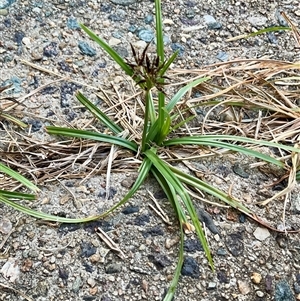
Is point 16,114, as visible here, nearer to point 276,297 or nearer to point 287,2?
point 276,297

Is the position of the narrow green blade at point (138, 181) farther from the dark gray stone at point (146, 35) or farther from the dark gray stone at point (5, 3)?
the dark gray stone at point (5, 3)

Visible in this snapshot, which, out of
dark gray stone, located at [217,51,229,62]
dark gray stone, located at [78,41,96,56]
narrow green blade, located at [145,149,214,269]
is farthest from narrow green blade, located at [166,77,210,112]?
dark gray stone, located at [78,41,96,56]

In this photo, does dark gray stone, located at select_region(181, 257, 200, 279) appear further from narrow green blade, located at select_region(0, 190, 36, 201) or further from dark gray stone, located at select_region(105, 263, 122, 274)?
narrow green blade, located at select_region(0, 190, 36, 201)

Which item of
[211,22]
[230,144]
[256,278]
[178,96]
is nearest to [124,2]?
[211,22]

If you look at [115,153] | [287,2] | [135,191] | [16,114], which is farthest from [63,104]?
[287,2]

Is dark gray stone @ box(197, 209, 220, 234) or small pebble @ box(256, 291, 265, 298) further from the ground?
dark gray stone @ box(197, 209, 220, 234)

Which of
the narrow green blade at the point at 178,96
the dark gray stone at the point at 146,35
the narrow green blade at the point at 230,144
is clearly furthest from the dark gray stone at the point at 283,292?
the dark gray stone at the point at 146,35

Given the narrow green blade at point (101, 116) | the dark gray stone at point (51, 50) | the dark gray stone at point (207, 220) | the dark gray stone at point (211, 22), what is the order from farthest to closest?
1. the dark gray stone at point (211, 22)
2. the dark gray stone at point (51, 50)
3. the narrow green blade at point (101, 116)
4. the dark gray stone at point (207, 220)

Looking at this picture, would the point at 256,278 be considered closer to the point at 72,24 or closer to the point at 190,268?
the point at 190,268
